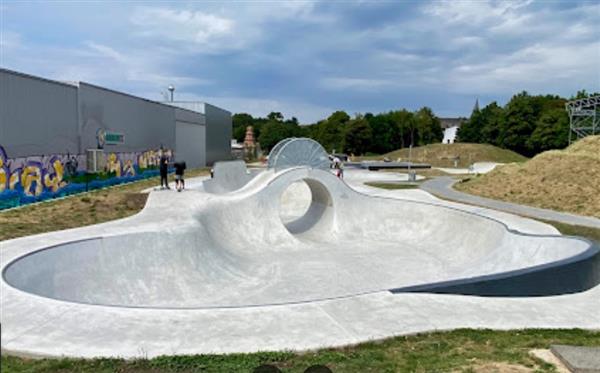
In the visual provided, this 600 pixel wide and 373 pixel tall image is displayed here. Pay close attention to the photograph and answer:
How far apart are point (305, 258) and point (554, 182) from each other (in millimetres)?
17059

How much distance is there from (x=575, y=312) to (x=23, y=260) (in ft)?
36.7

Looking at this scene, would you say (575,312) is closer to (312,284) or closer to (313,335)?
(313,335)

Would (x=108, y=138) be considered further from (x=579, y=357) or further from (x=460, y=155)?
(x=460, y=155)

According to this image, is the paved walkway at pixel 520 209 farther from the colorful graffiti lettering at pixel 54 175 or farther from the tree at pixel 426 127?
the tree at pixel 426 127

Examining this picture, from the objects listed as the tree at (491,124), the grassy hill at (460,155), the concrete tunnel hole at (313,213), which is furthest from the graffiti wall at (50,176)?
the tree at (491,124)

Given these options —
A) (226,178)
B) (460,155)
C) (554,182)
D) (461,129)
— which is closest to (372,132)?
(461,129)

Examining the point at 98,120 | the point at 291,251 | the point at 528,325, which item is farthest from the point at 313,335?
the point at 98,120

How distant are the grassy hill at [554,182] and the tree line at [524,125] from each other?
43.6m

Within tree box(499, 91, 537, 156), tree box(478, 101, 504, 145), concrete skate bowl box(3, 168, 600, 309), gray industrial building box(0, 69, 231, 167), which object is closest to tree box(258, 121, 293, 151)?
tree box(478, 101, 504, 145)

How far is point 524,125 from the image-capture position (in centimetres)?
7788

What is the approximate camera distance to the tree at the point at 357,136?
91250mm

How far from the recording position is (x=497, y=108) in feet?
289

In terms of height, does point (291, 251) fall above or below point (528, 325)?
below

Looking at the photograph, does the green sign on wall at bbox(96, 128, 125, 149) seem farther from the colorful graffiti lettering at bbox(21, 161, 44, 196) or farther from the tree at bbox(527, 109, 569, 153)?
the tree at bbox(527, 109, 569, 153)
